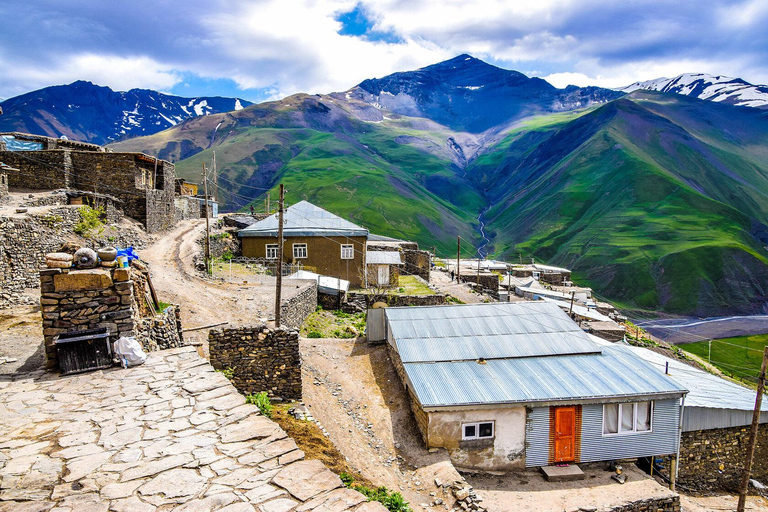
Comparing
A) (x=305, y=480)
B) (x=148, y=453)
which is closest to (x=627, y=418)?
(x=305, y=480)

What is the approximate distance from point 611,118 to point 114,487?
626ft

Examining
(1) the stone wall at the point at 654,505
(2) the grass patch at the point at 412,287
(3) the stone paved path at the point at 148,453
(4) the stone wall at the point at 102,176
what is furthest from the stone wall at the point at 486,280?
(3) the stone paved path at the point at 148,453

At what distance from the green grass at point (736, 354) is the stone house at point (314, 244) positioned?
37.0 metres

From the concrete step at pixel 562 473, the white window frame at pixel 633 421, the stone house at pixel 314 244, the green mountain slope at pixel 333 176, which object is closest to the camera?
the concrete step at pixel 562 473

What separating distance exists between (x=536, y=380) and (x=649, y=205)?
111 m

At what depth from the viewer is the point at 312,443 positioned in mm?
8562

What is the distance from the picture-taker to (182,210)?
38844mm

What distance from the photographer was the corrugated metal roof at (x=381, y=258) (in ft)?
118

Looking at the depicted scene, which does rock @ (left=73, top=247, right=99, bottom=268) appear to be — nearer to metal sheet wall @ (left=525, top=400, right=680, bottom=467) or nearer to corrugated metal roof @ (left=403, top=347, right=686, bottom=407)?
corrugated metal roof @ (left=403, top=347, right=686, bottom=407)

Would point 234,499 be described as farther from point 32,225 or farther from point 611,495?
point 32,225

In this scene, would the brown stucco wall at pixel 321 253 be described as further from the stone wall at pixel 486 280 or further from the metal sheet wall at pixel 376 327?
the stone wall at pixel 486 280

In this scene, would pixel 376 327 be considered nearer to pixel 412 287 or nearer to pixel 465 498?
pixel 465 498

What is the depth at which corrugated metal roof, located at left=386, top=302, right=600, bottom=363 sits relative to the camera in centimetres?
1673

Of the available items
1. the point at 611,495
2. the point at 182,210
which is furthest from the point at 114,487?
the point at 182,210
